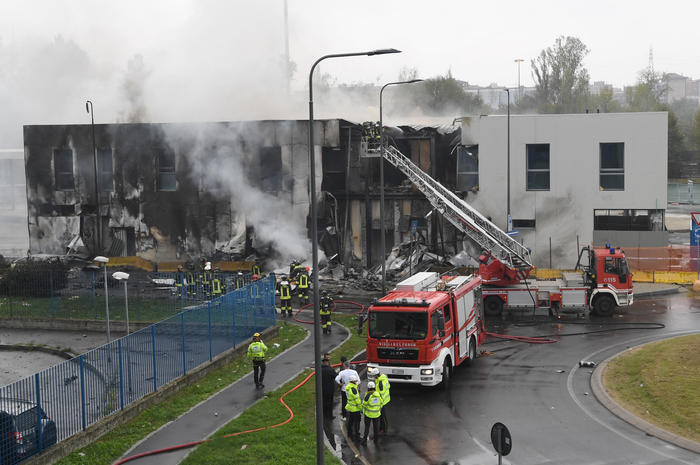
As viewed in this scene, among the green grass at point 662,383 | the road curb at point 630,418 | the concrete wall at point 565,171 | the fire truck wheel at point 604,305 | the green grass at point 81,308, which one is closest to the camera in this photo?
the road curb at point 630,418

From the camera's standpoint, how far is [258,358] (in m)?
17.5

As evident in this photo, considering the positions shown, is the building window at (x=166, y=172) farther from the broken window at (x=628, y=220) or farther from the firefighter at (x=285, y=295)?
the broken window at (x=628, y=220)

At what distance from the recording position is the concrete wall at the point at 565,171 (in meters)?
36.1

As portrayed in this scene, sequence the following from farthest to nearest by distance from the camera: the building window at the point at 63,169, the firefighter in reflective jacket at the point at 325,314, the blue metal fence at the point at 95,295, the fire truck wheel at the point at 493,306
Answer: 1. the building window at the point at 63,169
2. the blue metal fence at the point at 95,295
3. the fire truck wheel at the point at 493,306
4. the firefighter in reflective jacket at the point at 325,314

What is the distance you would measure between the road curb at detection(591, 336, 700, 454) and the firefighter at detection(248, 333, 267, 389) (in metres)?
7.87

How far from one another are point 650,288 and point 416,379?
1929 cm

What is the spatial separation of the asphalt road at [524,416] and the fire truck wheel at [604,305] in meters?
3.21

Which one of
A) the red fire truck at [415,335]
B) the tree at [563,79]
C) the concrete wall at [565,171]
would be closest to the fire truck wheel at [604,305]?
the red fire truck at [415,335]

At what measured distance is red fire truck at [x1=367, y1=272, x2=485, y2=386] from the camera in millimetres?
16594

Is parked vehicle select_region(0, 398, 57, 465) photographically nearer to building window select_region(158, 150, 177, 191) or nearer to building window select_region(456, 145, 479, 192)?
building window select_region(158, 150, 177, 191)

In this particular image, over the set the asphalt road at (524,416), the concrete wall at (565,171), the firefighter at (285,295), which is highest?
the concrete wall at (565,171)

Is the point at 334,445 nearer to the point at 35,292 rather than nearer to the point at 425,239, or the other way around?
the point at 35,292

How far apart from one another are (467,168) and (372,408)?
25826 mm

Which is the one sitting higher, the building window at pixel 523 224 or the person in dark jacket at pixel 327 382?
the building window at pixel 523 224
